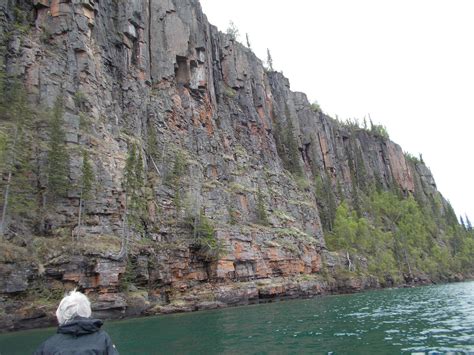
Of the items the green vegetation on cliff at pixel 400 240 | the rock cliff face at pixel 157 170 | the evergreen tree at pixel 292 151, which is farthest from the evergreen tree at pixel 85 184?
the evergreen tree at pixel 292 151

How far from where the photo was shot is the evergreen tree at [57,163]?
40.6 m

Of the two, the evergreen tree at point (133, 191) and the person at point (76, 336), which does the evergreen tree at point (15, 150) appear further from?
the person at point (76, 336)

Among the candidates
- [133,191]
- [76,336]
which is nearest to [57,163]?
[133,191]

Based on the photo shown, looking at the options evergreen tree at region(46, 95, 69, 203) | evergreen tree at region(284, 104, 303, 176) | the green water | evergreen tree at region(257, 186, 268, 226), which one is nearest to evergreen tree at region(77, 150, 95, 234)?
evergreen tree at region(46, 95, 69, 203)

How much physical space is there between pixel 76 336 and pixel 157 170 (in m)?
52.6

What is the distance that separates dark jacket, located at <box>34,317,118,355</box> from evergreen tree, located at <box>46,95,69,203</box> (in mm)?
39218

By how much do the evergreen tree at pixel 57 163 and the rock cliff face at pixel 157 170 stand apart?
37.9 inches

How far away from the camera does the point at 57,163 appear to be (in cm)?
4097

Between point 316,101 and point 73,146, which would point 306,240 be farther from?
point 316,101

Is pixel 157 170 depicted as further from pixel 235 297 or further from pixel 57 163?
pixel 235 297

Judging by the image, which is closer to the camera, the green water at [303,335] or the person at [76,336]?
the person at [76,336]

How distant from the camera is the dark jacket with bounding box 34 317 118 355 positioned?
4441 millimetres

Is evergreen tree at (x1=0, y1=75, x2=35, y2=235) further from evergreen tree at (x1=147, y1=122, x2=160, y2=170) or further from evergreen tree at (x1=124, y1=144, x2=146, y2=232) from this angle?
evergreen tree at (x1=147, y1=122, x2=160, y2=170)

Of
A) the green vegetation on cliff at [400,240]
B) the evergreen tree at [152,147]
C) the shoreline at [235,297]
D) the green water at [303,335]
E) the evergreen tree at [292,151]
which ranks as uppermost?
the evergreen tree at [292,151]
